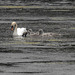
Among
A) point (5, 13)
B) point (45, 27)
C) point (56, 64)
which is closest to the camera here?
point (56, 64)

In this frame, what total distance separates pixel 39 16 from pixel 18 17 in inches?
45.4

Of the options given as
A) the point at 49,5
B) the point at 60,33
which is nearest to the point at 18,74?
the point at 60,33

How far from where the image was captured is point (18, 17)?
2519 cm

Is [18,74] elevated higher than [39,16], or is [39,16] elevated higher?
[18,74]

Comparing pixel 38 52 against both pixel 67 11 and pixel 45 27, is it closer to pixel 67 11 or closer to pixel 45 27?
pixel 45 27

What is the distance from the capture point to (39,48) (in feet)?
50.3

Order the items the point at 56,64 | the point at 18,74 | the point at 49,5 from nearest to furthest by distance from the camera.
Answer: the point at 18,74
the point at 56,64
the point at 49,5

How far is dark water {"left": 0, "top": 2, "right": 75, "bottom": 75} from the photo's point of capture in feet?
39.9

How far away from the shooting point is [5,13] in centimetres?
2689

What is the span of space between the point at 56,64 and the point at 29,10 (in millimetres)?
15820

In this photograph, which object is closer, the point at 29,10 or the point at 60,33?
the point at 60,33

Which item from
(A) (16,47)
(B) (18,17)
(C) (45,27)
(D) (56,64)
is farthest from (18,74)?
(B) (18,17)

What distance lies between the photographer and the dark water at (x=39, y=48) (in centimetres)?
1216

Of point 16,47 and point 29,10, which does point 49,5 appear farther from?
point 16,47
